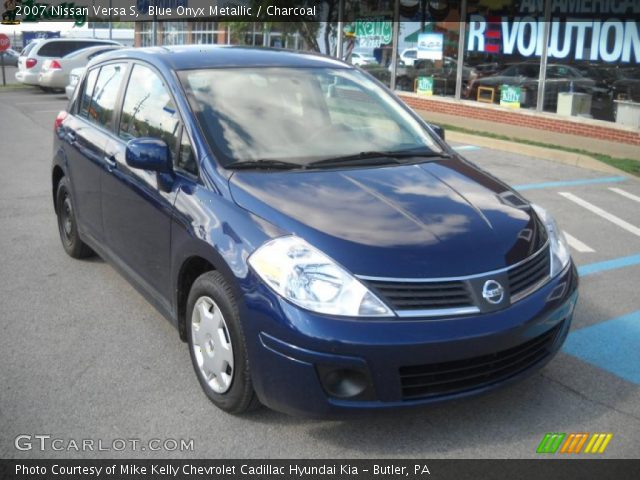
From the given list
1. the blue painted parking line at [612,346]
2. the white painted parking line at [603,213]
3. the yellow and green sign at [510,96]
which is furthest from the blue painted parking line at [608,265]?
the yellow and green sign at [510,96]

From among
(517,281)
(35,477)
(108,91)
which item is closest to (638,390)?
(517,281)

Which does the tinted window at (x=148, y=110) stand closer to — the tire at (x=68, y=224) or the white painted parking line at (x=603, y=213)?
the tire at (x=68, y=224)

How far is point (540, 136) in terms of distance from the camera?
1412 centimetres

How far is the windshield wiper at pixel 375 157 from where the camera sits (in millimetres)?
3982

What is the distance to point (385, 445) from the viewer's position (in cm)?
327

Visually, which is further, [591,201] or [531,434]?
[591,201]

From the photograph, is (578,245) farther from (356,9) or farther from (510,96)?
(356,9)

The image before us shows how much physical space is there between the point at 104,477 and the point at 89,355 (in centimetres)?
128

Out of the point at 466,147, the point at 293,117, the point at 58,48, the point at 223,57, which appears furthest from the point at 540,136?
the point at 58,48

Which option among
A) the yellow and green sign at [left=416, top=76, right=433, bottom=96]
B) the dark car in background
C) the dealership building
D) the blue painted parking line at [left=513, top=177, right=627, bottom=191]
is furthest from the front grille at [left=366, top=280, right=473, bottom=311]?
the yellow and green sign at [left=416, top=76, right=433, bottom=96]

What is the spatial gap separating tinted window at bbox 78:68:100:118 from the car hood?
7.80 ft

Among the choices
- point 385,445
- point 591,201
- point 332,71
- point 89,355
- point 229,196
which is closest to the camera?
point 385,445

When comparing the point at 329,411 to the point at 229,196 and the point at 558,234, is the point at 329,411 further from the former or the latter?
the point at 558,234

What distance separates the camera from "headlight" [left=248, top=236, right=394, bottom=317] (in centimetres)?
301
